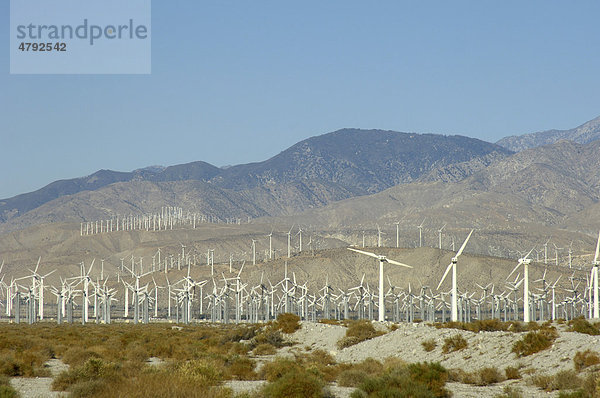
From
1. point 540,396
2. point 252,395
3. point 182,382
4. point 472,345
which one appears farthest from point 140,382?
point 472,345

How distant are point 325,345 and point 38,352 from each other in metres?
15.8

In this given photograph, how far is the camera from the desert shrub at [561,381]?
93.0 feet

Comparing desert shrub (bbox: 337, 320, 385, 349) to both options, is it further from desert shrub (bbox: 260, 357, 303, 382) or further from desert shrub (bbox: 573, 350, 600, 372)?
desert shrub (bbox: 573, 350, 600, 372)

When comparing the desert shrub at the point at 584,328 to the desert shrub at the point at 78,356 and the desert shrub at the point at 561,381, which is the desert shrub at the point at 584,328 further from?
the desert shrub at the point at 78,356

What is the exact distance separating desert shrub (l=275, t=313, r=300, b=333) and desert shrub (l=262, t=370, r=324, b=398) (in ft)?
97.4

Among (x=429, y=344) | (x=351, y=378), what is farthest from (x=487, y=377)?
(x=429, y=344)

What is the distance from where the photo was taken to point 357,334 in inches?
1914

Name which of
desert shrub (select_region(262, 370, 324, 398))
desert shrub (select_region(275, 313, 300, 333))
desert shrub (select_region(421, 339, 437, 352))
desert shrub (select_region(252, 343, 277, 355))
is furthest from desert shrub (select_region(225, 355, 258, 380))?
desert shrub (select_region(275, 313, 300, 333))

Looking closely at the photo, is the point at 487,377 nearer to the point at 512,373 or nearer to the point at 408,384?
the point at 512,373

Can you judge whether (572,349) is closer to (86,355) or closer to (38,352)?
(86,355)

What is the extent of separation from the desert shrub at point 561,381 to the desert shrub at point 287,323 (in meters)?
26.4

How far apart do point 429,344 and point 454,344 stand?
6.41ft

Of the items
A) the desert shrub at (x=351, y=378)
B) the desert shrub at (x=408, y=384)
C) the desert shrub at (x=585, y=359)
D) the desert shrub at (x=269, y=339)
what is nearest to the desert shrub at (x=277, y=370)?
the desert shrub at (x=351, y=378)

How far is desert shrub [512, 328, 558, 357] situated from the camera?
116ft
